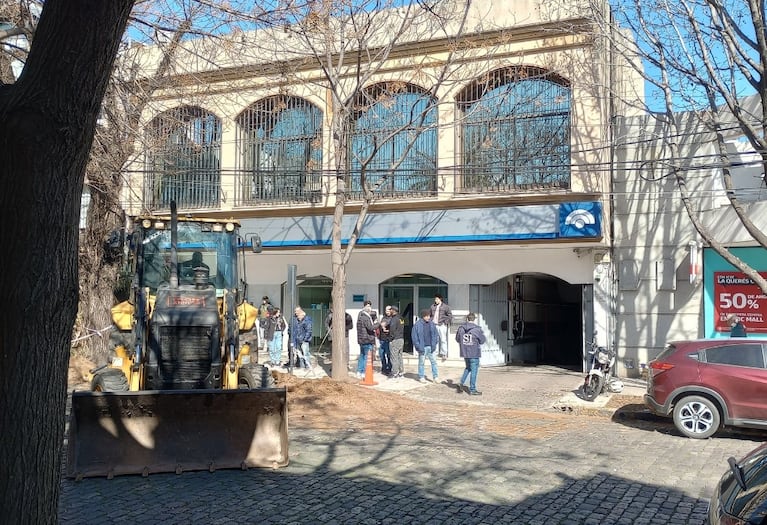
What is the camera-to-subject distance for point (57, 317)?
A: 3.27m

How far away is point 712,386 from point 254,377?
701 centimetres

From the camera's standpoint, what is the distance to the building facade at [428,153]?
16.8 m

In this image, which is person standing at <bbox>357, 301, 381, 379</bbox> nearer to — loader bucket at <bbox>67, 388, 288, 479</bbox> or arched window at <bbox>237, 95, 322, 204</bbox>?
arched window at <bbox>237, 95, 322, 204</bbox>

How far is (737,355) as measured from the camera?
34.6 ft

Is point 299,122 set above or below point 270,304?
above

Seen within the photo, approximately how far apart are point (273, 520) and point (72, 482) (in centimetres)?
239

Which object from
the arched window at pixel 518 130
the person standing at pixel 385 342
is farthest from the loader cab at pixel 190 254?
the arched window at pixel 518 130

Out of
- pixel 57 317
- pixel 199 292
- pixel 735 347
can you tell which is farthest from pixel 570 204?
pixel 57 317

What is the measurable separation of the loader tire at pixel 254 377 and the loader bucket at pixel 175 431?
1085mm

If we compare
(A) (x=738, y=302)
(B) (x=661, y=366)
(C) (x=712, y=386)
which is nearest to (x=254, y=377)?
(B) (x=661, y=366)

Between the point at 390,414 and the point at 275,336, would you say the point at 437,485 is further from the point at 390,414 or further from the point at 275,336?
the point at 275,336

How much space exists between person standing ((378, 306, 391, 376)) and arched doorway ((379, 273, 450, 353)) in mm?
2954

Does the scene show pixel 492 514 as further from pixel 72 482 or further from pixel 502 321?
pixel 502 321

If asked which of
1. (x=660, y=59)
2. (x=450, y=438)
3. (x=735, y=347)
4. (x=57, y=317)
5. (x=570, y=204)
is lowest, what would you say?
(x=450, y=438)
